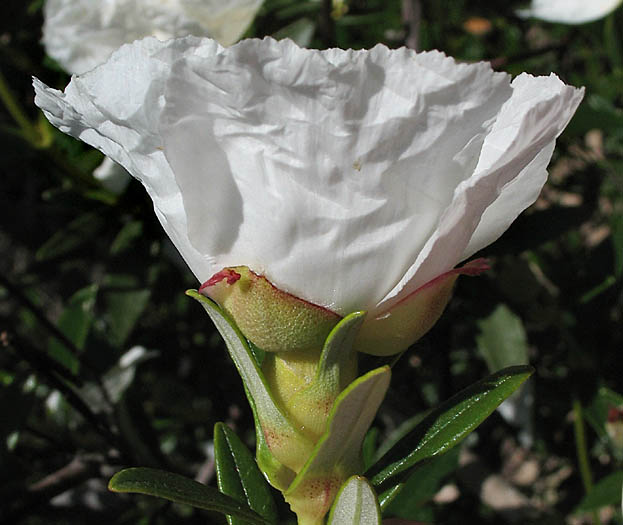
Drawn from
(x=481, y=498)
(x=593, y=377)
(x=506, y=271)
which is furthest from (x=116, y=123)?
(x=481, y=498)

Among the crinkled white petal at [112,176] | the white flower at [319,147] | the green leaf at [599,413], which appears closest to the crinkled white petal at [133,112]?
the white flower at [319,147]

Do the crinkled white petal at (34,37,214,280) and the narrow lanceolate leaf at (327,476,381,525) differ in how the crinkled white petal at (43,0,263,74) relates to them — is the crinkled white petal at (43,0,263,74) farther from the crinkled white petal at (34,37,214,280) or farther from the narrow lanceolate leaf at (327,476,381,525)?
the narrow lanceolate leaf at (327,476,381,525)

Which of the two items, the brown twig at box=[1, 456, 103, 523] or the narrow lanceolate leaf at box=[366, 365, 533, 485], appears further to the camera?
the brown twig at box=[1, 456, 103, 523]

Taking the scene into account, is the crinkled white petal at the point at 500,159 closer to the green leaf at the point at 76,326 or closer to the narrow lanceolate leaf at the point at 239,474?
the narrow lanceolate leaf at the point at 239,474

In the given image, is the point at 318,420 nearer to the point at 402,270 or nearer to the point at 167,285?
the point at 402,270

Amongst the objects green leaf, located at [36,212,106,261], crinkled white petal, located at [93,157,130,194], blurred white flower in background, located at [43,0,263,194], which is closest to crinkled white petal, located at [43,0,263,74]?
blurred white flower in background, located at [43,0,263,194]

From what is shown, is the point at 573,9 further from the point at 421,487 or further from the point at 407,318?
the point at 407,318
